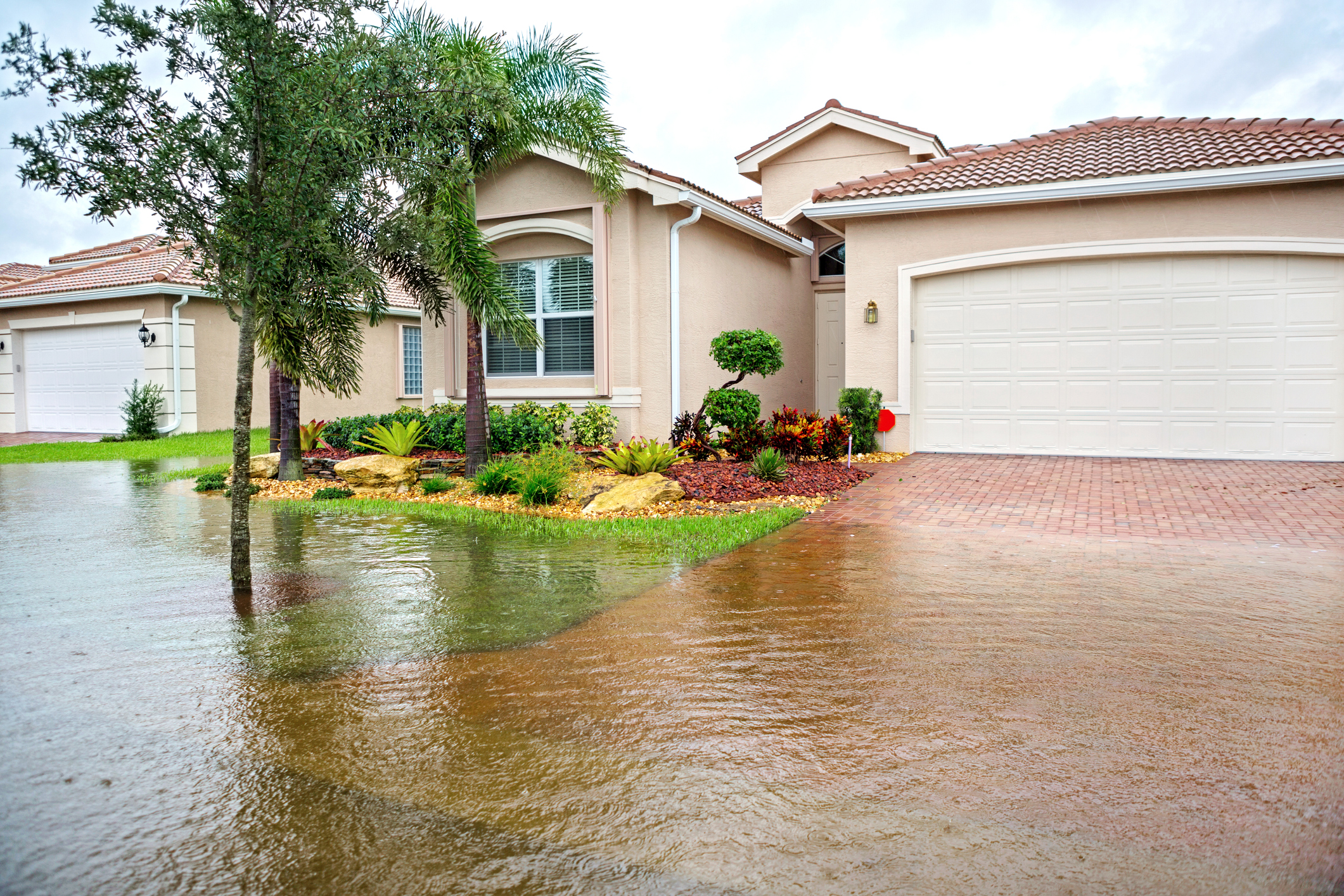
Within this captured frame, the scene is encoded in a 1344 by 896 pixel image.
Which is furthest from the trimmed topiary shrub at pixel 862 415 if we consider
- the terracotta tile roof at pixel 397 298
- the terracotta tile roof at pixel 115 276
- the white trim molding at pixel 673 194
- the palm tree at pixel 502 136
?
the terracotta tile roof at pixel 115 276

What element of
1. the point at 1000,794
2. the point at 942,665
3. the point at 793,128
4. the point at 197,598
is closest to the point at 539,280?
the point at 793,128

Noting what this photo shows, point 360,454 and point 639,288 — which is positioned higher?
Answer: point 639,288

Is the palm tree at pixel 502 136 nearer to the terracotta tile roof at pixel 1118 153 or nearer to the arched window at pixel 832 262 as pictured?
the terracotta tile roof at pixel 1118 153

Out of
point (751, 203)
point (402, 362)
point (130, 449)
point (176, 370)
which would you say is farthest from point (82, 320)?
point (751, 203)

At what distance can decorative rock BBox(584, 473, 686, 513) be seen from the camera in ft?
32.3

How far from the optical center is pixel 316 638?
5426mm

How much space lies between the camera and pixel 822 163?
755 inches

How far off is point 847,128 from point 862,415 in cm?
802

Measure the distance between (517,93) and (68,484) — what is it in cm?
803

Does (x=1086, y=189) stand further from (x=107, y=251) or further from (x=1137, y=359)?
(x=107, y=251)

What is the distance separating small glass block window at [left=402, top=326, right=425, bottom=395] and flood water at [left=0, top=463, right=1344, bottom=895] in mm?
17588

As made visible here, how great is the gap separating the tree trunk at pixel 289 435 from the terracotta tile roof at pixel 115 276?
26.5 feet

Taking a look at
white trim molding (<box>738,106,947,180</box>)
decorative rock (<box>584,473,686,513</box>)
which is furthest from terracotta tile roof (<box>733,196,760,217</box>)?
decorative rock (<box>584,473,686,513</box>)

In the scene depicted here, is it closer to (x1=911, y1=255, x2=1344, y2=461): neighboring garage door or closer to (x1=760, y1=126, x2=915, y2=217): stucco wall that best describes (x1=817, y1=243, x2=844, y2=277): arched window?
(x1=760, y1=126, x2=915, y2=217): stucco wall
